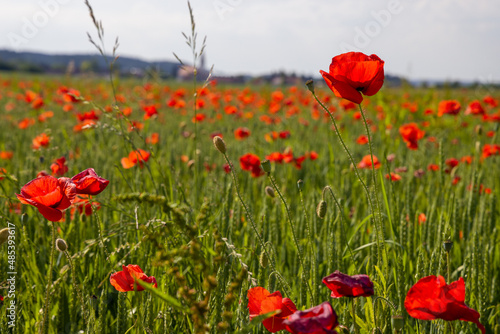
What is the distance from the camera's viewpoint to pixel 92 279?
1.50 metres

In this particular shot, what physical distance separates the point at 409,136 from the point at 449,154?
69.4 inches

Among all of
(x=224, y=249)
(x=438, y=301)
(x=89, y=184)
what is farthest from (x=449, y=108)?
(x=89, y=184)

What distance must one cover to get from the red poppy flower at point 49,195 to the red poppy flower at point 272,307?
417mm

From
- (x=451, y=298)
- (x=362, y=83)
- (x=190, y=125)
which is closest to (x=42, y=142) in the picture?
(x=362, y=83)

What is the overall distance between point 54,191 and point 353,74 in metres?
0.67

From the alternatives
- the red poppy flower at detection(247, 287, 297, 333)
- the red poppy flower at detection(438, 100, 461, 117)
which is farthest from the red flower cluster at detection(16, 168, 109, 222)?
the red poppy flower at detection(438, 100, 461, 117)

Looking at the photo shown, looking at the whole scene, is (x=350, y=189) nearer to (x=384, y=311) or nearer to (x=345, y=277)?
(x=384, y=311)

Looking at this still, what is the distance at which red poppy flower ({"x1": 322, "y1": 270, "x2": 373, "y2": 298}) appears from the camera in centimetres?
75

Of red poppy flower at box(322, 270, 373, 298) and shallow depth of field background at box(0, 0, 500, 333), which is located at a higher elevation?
red poppy flower at box(322, 270, 373, 298)

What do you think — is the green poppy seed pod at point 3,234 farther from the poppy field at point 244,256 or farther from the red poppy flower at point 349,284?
the red poppy flower at point 349,284

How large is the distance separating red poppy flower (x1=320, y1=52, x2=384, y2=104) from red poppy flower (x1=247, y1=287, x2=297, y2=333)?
453 millimetres

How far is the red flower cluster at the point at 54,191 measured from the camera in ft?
2.94

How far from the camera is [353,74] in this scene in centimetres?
99

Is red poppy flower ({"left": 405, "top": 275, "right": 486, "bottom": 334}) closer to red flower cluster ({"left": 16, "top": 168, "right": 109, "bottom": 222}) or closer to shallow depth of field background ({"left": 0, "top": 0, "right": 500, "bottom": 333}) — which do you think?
shallow depth of field background ({"left": 0, "top": 0, "right": 500, "bottom": 333})
